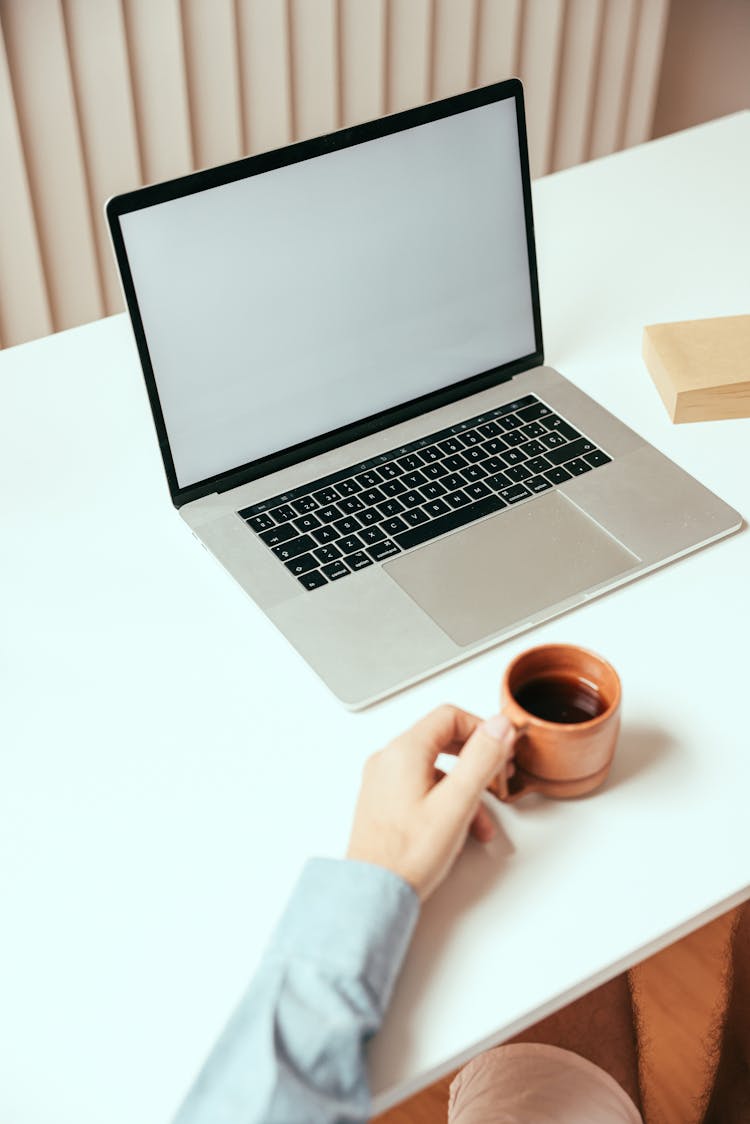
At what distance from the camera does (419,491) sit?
1.05 metres

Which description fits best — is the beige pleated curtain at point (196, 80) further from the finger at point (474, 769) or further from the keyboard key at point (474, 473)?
the finger at point (474, 769)

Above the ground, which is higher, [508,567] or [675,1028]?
[508,567]

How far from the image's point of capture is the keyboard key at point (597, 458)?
3.56 ft

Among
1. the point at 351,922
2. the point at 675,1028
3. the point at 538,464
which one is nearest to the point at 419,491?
the point at 538,464

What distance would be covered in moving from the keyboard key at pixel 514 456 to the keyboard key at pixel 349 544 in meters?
0.17

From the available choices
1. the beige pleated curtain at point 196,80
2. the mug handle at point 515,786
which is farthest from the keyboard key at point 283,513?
the beige pleated curtain at point 196,80

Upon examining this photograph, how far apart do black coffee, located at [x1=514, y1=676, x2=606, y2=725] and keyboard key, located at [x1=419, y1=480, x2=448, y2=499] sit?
0.26 metres

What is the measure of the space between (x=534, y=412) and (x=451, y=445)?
95mm

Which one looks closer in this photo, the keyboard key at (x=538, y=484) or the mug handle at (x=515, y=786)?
A: the mug handle at (x=515, y=786)

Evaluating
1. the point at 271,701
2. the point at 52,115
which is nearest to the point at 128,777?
the point at 271,701

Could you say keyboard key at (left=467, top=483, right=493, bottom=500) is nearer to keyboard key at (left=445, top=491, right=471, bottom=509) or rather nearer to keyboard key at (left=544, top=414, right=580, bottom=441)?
keyboard key at (left=445, top=491, right=471, bottom=509)

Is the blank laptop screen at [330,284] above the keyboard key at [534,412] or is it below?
above

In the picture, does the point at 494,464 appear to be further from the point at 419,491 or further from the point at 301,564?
the point at 301,564

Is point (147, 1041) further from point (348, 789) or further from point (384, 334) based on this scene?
point (384, 334)
